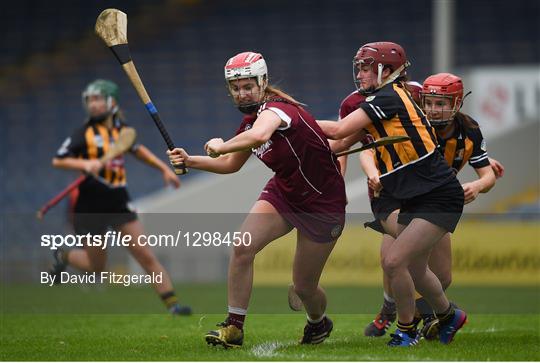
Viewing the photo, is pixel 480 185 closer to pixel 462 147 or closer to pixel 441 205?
pixel 462 147

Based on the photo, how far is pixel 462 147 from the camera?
7277 mm

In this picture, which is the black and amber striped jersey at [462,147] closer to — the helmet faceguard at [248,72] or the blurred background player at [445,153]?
the blurred background player at [445,153]

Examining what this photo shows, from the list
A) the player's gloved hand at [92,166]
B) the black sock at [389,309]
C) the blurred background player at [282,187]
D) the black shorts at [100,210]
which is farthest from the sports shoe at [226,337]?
the player's gloved hand at [92,166]

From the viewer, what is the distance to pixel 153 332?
7875mm

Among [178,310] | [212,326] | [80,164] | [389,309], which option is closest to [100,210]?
[80,164]

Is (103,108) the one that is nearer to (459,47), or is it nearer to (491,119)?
(491,119)

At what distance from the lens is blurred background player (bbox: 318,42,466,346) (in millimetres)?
6477

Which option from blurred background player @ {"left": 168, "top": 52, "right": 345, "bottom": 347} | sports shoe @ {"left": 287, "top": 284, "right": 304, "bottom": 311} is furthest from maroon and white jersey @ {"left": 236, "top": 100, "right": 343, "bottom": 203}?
sports shoe @ {"left": 287, "top": 284, "right": 304, "bottom": 311}

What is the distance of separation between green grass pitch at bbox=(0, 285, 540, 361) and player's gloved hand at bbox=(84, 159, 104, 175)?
1.23 meters

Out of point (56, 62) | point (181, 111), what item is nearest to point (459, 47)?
point (181, 111)

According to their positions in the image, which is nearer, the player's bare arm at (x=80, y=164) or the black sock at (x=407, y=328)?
the black sock at (x=407, y=328)

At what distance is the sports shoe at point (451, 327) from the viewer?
6.89m

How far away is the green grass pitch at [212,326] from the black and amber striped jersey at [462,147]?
117cm

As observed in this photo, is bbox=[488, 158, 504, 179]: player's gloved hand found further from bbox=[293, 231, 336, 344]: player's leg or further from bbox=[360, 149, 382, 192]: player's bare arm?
bbox=[293, 231, 336, 344]: player's leg
